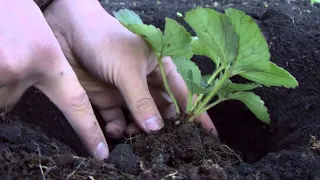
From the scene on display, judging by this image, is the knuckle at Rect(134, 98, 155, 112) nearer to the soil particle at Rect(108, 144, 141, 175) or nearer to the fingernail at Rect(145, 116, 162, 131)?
the fingernail at Rect(145, 116, 162, 131)

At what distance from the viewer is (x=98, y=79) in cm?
152

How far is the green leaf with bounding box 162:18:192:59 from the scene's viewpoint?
3.87ft

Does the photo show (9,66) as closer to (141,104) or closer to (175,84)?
(141,104)

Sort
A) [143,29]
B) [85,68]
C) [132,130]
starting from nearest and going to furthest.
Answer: [143,29], [132,130], [85,68]

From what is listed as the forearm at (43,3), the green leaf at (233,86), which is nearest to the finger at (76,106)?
the green leaf at (233,86)

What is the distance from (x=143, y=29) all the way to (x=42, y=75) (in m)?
0.28

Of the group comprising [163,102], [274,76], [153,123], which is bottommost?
[163,102]

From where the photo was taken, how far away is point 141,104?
50.5 inches

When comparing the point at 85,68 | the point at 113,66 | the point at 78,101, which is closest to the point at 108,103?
the point at 85,68

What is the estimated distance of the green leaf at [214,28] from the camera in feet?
3.51

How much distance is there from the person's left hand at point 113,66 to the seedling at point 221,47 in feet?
0.34

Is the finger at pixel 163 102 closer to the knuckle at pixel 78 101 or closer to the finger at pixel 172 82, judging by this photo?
the finger at pixel 172 82

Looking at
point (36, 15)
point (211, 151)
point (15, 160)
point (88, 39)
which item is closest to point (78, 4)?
point (88, 39)

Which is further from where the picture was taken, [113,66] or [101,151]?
[113,66]
